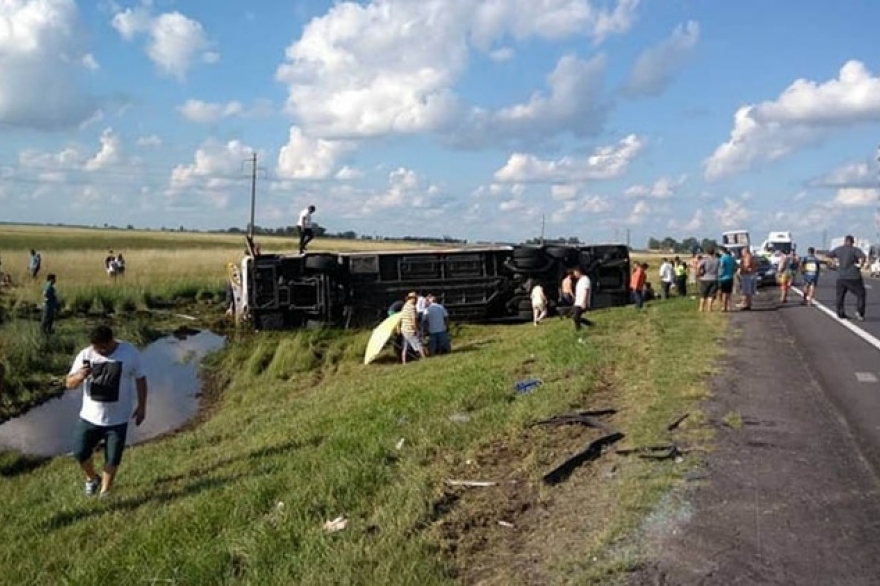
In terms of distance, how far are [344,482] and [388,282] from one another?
65.8 feet

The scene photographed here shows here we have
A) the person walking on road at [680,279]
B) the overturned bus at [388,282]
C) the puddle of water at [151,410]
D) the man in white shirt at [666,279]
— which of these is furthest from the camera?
the person walking on road at [680,279]

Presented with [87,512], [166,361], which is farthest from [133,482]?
[166,361]

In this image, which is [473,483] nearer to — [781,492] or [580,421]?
[580,421]

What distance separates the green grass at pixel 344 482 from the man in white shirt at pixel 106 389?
69 centimetres

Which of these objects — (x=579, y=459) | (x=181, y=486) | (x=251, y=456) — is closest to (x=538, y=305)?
(x=251, y=456)

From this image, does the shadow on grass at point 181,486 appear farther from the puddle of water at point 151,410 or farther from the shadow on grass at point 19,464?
the puddle of water at point 151,410

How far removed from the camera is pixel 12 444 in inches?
666

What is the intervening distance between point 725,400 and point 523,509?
12.7 ft

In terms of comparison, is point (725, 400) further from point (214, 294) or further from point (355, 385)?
point (214, 294)

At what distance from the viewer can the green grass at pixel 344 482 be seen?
5793 millimetres

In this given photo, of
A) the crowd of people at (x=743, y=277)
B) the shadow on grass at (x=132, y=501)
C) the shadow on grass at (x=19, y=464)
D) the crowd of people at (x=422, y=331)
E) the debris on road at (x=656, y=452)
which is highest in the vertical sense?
the crowd of people at (x=743, y=277)

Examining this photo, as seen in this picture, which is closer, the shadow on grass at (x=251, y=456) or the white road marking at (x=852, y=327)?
the shadow on grass at (x=251, y=456)

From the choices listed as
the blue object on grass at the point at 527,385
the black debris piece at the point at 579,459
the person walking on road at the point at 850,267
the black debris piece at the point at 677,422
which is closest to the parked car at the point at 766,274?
the person walking on road at the point at 850,267

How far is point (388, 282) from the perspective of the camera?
89.7 feet
